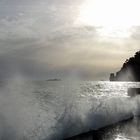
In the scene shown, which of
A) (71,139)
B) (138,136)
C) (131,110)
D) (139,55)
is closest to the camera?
(71,139)

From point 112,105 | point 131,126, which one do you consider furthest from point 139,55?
point 131,126

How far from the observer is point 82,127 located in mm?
23172

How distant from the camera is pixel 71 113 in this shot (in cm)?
2539

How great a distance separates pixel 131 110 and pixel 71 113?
9.72 metres

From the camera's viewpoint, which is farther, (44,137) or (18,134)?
(18,134)

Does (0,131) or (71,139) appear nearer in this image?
(71,139)

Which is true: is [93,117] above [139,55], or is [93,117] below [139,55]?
below

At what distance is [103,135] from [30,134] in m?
4.71

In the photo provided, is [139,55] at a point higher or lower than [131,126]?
higher

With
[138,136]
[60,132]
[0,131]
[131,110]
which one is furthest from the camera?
[131,110]

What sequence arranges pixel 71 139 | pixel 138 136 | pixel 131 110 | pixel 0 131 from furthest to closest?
pixel 131 110 < pixel 0 131 < pixel 138 136 < pixel 71 139

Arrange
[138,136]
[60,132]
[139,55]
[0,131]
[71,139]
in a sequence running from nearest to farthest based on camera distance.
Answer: [71,139] → [138,136] → [60,132] → [0,131] → [139,55]

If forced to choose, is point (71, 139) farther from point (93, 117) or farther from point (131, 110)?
point (131, 110)

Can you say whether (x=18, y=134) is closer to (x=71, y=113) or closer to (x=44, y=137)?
(x=44, y=137)
